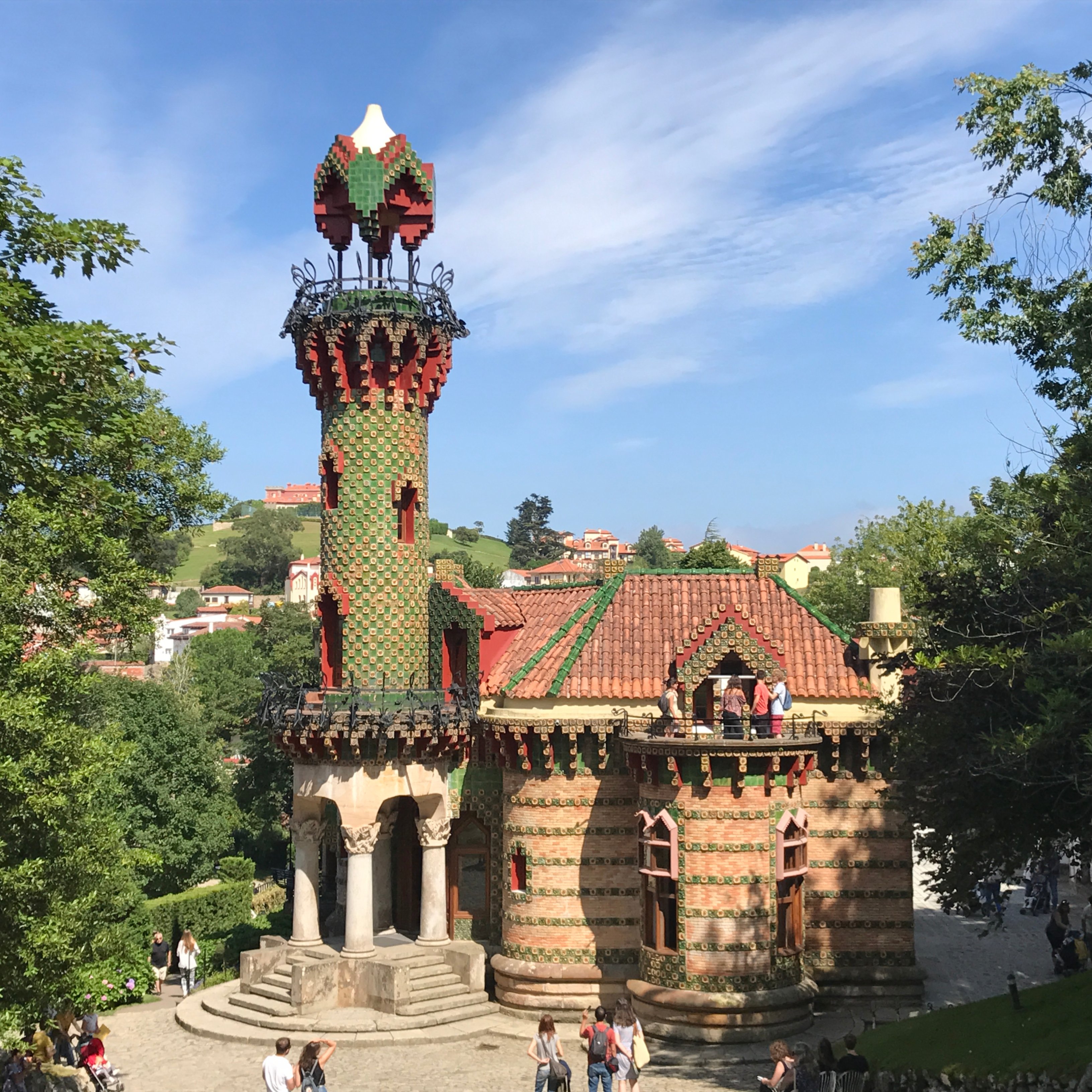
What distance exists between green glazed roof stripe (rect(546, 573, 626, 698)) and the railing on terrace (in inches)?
63.5

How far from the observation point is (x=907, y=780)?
1970 centimetres

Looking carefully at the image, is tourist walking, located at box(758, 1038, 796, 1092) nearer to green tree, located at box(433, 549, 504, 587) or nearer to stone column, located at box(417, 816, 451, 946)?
stone column, located at box(417, 816, 451, 946)

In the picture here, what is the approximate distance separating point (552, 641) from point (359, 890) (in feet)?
21.3

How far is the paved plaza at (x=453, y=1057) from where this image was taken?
21656mm

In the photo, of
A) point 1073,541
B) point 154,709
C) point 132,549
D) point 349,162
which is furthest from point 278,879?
point 1073,541

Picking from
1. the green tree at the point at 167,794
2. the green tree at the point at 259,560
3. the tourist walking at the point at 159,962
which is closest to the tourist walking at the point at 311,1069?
the tourist walking at the point at 159,962

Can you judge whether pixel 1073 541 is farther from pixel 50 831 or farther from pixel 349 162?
pixel 349 162

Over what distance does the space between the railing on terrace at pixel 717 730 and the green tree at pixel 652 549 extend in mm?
125905

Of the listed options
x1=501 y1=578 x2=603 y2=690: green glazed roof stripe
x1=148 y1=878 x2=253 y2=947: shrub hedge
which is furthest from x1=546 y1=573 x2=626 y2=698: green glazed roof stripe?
x1=148 y1=878 x2=253 y2=947: shrub hedge

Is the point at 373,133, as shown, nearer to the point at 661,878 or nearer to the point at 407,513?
the point at 407,513

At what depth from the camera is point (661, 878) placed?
2431cm

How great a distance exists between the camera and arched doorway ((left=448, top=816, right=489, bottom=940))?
28.0 metres

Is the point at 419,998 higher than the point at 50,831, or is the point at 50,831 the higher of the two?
the point at 50,831

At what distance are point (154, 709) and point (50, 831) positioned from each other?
916 inches
